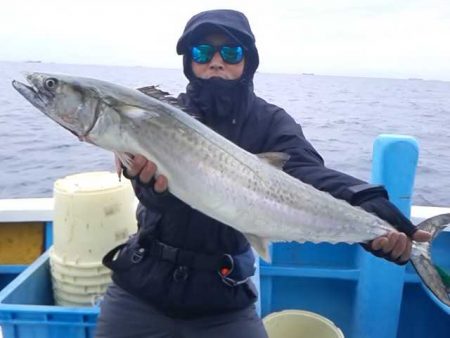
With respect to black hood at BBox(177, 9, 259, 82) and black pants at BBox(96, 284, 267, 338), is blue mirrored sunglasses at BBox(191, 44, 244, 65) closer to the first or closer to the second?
black hood at BBox(177, 9, 259, 82)

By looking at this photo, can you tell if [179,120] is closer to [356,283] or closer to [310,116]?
[356,283]

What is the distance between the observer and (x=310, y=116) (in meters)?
25.2

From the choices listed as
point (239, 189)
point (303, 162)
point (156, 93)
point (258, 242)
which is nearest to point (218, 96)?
point (156, 93)

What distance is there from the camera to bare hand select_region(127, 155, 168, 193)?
2.37 metres

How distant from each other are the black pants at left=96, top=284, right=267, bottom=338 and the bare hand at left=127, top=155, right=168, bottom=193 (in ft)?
2.61

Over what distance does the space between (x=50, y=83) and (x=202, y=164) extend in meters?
0.81

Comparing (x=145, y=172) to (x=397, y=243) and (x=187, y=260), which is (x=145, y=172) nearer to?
(x=187, y=260)

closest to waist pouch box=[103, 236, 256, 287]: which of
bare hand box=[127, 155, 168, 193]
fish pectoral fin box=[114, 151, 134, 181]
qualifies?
bare hand box=[127, 155, 168, 193]

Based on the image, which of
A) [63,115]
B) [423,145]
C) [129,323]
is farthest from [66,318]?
[423,145]

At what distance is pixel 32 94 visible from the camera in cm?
227

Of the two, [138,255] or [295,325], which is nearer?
[138,255]

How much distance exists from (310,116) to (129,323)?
23198 mm

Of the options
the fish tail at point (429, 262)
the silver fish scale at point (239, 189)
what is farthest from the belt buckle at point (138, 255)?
the fish tail at point (429, 262)

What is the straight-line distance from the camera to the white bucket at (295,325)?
4105 mm
